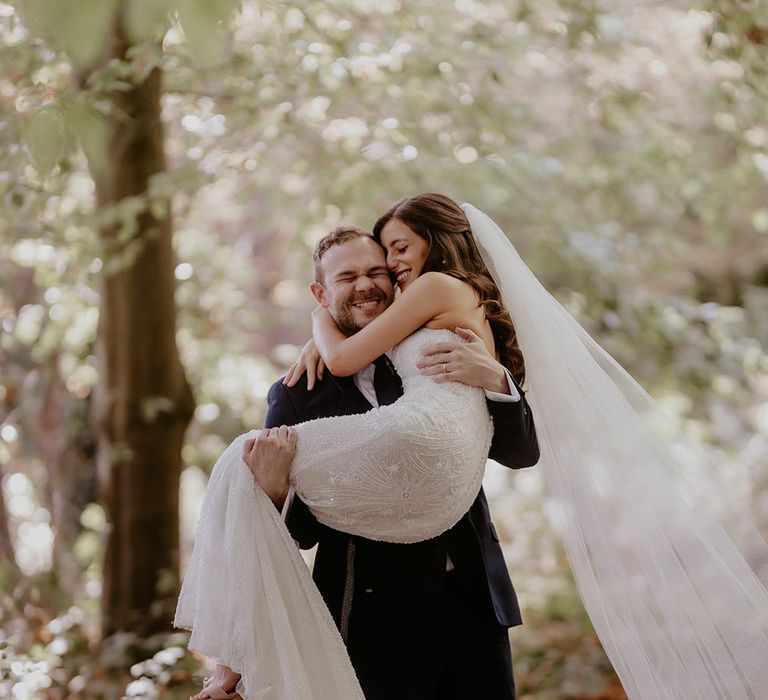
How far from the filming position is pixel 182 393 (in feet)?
16.0

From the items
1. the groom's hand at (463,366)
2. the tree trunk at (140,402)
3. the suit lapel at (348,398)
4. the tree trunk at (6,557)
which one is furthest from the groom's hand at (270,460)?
the tree trunk at (6,557)

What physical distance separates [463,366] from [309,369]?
0.41 m

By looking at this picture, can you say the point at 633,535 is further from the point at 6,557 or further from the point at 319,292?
the point at 6,557

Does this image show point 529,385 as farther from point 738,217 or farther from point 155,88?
point 738,217

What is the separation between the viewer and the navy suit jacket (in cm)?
224

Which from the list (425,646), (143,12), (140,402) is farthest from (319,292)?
(140,402)

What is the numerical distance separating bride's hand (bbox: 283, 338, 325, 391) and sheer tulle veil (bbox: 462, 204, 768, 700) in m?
0.54

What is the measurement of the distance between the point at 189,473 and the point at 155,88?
5171 millimetres

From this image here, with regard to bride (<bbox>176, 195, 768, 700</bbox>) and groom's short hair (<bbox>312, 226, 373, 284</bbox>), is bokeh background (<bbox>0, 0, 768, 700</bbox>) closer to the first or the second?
groom's short hair (<bbox>312, 226, 373, 284</bbox>)

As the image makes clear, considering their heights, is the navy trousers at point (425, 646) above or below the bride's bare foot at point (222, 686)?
below

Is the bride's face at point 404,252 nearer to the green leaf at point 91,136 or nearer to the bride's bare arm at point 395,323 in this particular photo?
the bride's bare arm at point 395,323

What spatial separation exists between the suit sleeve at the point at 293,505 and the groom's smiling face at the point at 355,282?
251mm

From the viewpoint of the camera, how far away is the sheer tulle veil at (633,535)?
2309 mm

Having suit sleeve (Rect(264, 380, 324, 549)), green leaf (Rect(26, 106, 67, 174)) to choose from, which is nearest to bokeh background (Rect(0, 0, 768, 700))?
green leaf (Rect(26, 106, 67, 174))
